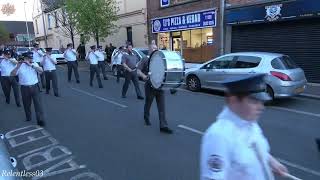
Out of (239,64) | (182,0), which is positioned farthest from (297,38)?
(182,0)

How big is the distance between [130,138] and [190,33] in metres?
15.9

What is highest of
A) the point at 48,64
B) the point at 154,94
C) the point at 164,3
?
the point at 164,3

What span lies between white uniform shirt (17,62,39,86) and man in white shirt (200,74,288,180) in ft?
24.6

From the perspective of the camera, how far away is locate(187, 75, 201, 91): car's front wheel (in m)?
14.2

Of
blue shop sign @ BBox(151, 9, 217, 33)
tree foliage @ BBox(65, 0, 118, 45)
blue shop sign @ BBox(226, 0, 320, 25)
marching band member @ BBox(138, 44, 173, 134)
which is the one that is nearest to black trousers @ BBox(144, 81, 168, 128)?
marching band member @ BBox(138, 44, 173, 134)

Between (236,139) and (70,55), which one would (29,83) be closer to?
(236,139)

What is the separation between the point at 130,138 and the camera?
305 inches

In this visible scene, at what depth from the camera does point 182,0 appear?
23.2m

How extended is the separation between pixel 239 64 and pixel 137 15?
55.0 feet

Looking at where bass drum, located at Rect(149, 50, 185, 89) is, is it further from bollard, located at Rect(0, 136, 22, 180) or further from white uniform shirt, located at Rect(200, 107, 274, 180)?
white uniform shirt, located at Rect(200, 107, 274, 180)

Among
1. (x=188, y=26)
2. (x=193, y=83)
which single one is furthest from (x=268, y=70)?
(x=188, y=26)

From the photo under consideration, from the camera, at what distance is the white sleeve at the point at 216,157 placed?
2307mm

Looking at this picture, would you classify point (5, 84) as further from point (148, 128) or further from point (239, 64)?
point (239, 64)

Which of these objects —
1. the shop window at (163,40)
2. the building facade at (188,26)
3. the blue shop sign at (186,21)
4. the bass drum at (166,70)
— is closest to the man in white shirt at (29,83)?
the bass drum at (166,70)
